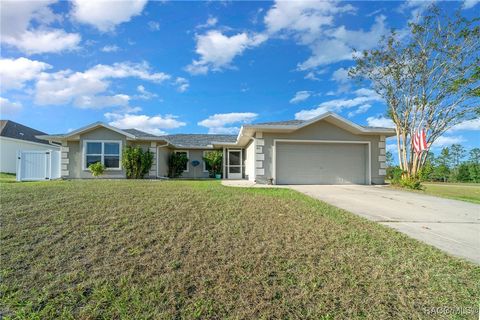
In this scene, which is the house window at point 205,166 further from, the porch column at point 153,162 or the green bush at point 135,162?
the green bush at point 135,162

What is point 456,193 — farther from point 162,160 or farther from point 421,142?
point 162,160

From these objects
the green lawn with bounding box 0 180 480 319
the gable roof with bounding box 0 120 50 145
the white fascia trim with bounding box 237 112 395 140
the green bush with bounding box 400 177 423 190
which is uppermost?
the gable roof with bounding box 0 120 50 145

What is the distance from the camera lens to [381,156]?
13.5 m

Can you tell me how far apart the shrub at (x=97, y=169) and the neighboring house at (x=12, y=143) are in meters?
9.09

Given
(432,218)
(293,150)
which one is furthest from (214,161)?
(432,218)

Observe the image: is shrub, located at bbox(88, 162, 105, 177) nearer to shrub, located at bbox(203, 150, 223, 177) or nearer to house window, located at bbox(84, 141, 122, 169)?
house window, located at bbox(84, 141, 122, 169)

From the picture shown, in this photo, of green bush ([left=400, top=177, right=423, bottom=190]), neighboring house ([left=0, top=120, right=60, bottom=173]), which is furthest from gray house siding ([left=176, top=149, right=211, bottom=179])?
green bush ([left=400, top=177, right=423, bottom=190])

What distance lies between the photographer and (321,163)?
43.5 ft

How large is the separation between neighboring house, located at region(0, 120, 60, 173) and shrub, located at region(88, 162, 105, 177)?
909 centimetres

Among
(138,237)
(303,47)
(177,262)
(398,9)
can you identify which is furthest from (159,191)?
(398,9)

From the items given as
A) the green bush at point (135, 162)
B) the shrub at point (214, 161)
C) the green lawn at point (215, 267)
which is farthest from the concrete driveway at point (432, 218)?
the shrub at point (214, 161)

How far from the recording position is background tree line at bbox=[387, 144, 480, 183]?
30734mm

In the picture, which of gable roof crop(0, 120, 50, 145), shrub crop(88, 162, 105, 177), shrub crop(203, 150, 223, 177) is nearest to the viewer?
shrub crop(88, 162, 105, 177)

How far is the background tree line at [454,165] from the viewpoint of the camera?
101ft
